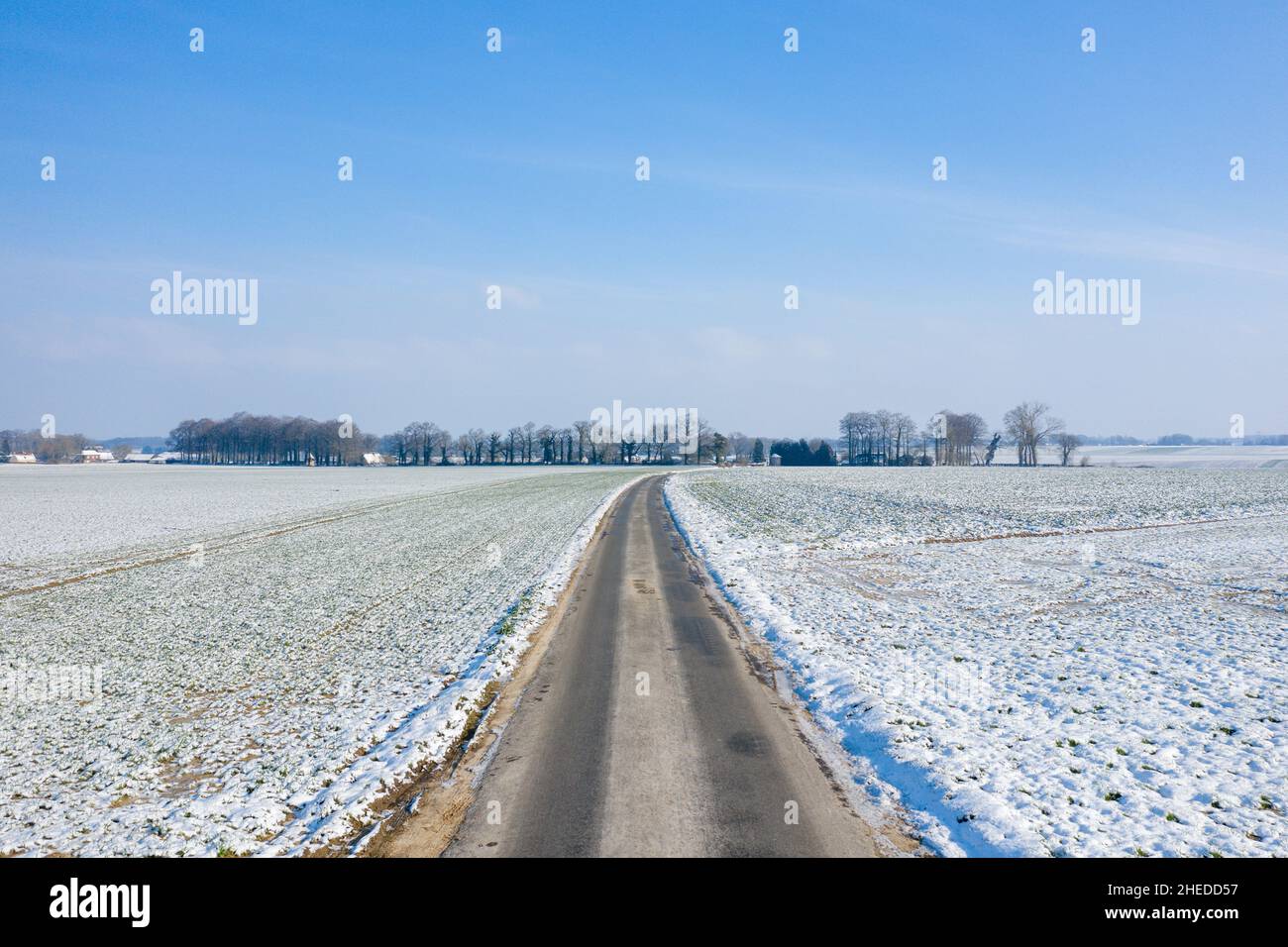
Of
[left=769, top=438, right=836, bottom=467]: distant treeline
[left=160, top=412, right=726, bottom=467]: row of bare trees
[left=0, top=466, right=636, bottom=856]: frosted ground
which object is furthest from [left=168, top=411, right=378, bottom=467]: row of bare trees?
[left=0, top=466, right=636, bottom=856]: frosted ground

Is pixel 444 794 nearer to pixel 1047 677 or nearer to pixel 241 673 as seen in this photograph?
pixel 241 673

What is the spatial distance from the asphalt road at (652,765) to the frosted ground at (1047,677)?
3.07 feet

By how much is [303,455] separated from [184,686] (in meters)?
205

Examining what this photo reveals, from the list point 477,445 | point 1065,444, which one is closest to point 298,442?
→ point 477,445

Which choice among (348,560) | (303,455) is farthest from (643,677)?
(303,455)

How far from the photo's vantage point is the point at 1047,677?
446 inches

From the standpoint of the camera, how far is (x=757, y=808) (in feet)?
22.5

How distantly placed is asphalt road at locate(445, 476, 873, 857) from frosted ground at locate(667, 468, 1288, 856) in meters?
0.94

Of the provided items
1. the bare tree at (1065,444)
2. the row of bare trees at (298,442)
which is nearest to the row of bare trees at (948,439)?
the bare tree at (1065,444)

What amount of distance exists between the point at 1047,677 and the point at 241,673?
1321cm

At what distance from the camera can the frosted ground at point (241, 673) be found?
6.99 metres

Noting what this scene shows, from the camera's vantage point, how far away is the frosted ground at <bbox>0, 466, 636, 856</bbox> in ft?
22.9

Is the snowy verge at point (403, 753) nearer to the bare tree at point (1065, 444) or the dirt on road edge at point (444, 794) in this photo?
the dirt on road edge at point (444, 794)

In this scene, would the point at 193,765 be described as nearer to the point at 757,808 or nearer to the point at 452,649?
the point at 452,649
